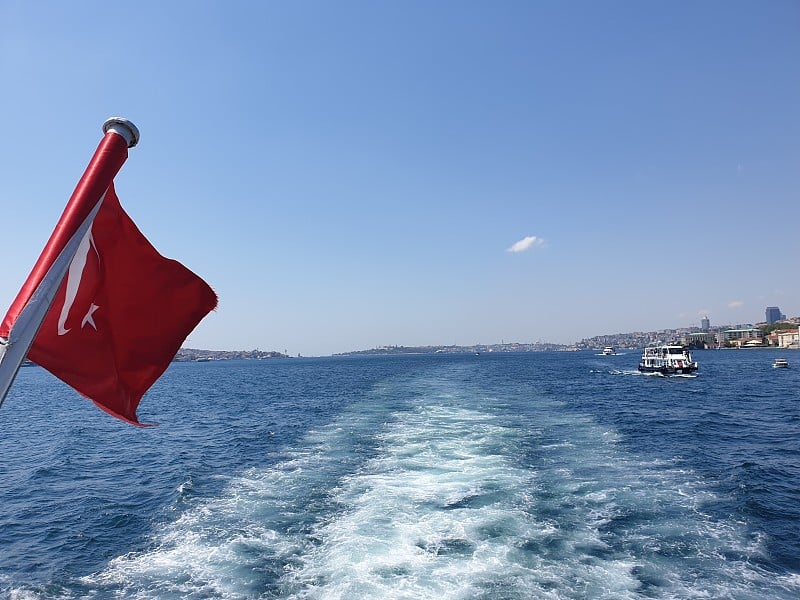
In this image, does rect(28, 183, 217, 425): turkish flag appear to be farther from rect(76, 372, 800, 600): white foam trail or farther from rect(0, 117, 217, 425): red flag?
rect(76, 372, 800, 600): white foam trail

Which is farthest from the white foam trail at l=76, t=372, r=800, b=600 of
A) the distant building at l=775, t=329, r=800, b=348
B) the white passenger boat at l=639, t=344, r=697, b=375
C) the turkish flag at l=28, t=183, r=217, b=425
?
the distant building at l=775, t=329, r=800, b=348

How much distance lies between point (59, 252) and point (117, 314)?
1.35 meters

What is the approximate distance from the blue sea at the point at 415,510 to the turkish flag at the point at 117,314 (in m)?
9.96

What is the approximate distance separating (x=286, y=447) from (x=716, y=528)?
24.4m

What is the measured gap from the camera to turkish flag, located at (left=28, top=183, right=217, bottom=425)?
15.6 ft

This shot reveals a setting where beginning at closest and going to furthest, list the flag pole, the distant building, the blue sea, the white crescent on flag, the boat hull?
1. the flag pole
2. the white crescent on flag
3. the blue sea
4. the boat hull
5. the distant building

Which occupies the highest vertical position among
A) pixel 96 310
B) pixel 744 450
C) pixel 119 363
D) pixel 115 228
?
pixel 115 228

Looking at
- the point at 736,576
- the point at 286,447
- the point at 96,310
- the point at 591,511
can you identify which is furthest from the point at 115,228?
the point at 286,447

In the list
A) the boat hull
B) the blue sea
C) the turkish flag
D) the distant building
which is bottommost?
the blue sea

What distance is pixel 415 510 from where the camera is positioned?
18.0m

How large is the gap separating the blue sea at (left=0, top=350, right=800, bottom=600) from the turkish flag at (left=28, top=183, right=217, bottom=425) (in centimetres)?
996

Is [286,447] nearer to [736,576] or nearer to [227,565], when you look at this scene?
[227,565]

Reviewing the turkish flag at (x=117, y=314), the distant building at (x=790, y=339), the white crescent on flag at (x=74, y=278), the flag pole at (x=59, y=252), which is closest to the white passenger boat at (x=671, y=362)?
the turkish flag at (x=117, y=314)

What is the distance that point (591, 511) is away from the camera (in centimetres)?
1767
